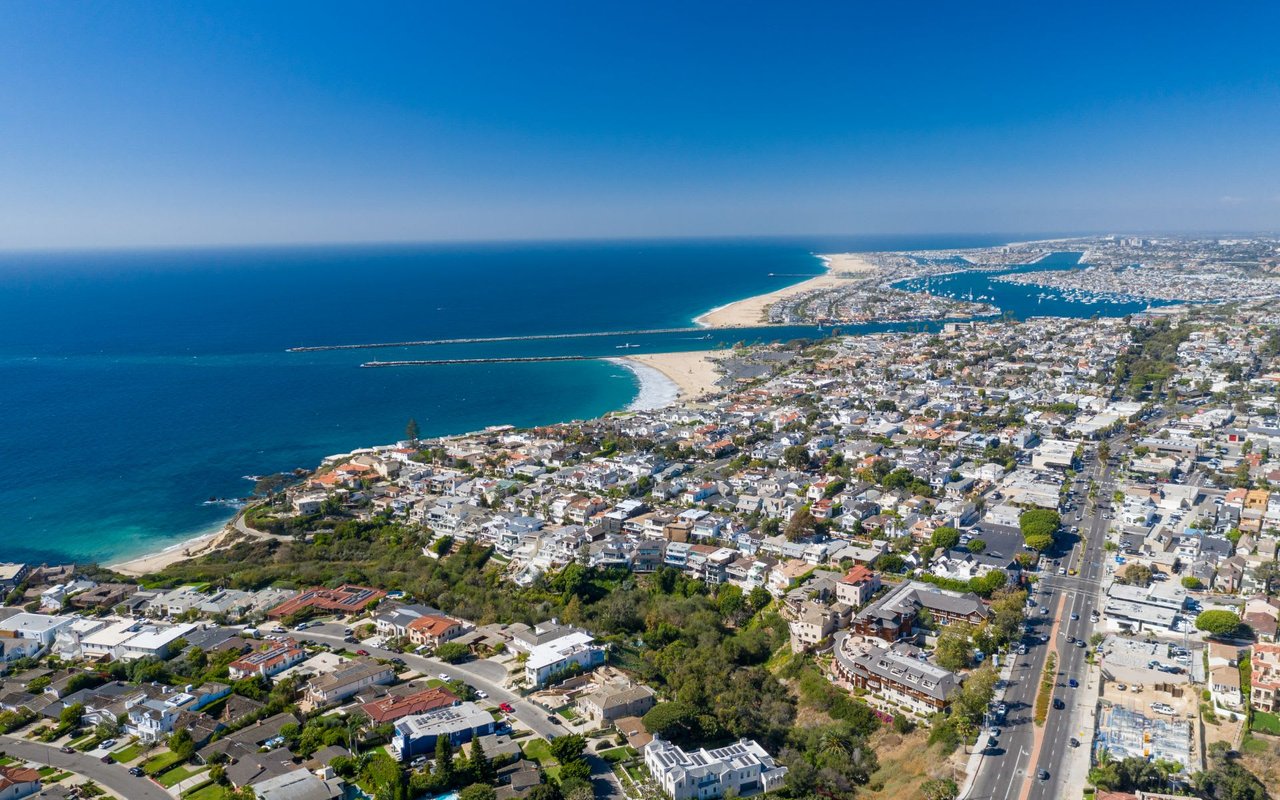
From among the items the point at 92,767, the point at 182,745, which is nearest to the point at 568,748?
the point at 182,745

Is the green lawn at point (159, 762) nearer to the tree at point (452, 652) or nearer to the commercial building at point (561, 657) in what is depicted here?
the tree at point (452, 652)

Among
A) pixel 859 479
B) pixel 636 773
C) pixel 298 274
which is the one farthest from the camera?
pixel 298 274

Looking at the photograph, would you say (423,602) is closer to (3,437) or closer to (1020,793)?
(1020,793)

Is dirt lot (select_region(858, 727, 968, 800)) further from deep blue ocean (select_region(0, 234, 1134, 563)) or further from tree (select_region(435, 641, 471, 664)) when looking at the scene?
deep blue ocean (select_region(0, 234, 1134, 563))

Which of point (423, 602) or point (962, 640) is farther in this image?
point (423, 602)

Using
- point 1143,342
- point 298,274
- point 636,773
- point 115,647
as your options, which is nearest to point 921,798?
point 636,773

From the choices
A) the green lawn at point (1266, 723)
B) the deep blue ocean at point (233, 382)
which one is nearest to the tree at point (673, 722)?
the green lawn at point (1266, 723)

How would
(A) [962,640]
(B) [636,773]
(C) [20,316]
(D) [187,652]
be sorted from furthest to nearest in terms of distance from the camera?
(C) [20,316]
(D) [187,652]
(A) [962,640]
(B) [636,773]
